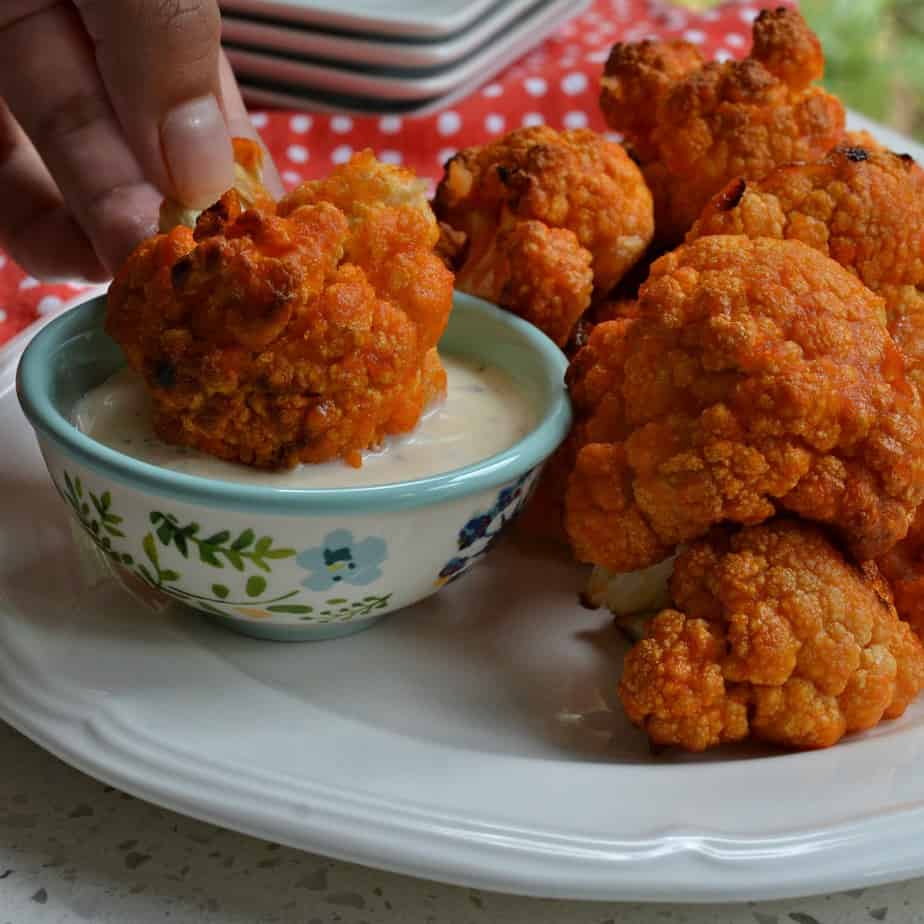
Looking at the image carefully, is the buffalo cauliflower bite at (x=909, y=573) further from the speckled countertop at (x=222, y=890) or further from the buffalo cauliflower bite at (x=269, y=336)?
the buffalo cauliflower bite at (x=269, y=336)

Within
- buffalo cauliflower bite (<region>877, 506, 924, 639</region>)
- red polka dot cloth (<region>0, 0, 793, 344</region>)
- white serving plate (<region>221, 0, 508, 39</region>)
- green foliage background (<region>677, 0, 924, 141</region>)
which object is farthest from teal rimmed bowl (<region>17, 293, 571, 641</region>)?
green foliage background (<region>677, 0, 924, 141</region>)

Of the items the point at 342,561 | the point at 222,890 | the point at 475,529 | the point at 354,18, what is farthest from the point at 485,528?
the point at 354,18

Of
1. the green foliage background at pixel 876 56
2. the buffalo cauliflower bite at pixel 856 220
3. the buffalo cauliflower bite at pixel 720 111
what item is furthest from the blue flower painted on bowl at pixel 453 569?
the green foliage background at pixel 876 56

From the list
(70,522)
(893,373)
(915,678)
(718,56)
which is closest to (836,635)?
(915,678)

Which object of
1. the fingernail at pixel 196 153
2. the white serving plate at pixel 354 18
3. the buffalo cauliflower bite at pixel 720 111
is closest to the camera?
the fingernail at pixel 196 153

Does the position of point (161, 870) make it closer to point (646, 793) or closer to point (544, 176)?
point (646, 793)

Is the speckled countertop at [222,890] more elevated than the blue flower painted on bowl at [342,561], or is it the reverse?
the blue flower painted on bowl at [342,561]
